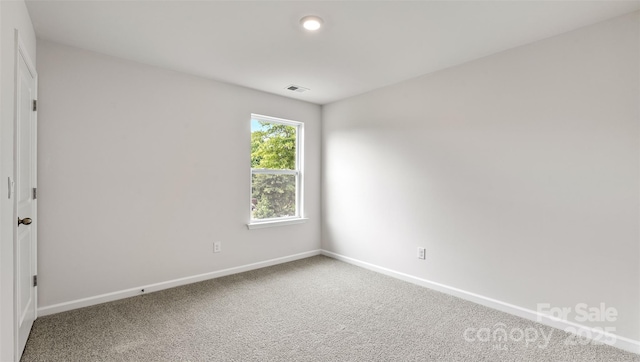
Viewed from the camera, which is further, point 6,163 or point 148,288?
point 148,288

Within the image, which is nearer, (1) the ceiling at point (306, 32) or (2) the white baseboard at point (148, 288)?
(1) the ceiling at point (306, 32)

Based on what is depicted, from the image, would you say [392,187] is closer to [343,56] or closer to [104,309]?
[343,56]

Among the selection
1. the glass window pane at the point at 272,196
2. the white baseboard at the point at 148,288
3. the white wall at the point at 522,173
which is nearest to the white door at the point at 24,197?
the white baseboard at the point at 148,288

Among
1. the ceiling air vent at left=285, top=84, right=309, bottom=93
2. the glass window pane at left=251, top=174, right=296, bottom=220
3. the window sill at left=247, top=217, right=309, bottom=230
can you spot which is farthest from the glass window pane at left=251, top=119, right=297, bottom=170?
the window sill at left=247, top=217, right=309, bottom=230

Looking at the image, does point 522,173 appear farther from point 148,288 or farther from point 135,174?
point 148,288

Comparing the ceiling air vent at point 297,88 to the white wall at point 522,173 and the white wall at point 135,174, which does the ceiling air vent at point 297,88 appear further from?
the white wall at point 522,173

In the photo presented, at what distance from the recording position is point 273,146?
4.27m

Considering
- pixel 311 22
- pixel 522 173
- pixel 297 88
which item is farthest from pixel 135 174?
pixel 522 173

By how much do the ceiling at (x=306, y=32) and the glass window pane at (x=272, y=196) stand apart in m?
1.45

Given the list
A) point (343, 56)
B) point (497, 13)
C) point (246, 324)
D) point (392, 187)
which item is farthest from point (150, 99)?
point (497, 13)

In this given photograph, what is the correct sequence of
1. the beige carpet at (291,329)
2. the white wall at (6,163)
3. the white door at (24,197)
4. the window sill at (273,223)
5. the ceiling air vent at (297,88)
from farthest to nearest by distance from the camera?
1. the window sill at (273,223)
2. the ceiling air vent at (297,88)
3. the beige carpet at (291,329)
4. the white door at (24,197)
5. the white wall at (6,163)

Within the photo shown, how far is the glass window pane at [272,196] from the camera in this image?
4070 millimetres

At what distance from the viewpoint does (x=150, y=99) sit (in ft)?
10.3

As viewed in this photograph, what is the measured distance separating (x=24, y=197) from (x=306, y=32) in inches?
91.1
